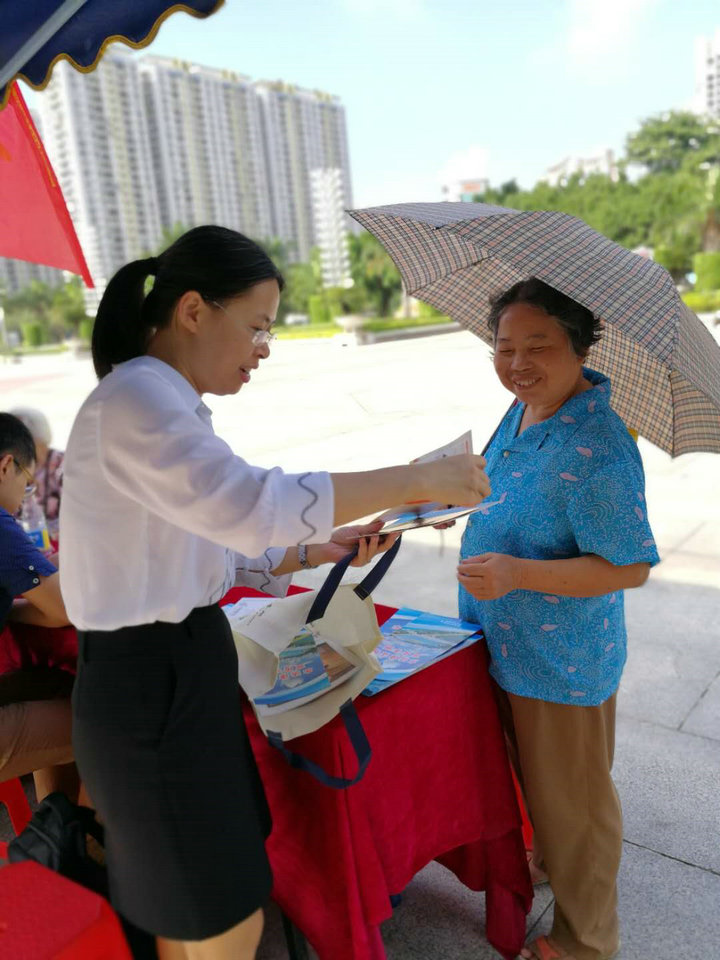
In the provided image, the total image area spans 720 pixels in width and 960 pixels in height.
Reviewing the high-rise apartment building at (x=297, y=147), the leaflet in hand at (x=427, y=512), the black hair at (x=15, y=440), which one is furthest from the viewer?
the high-rise apartment building at (x=297, y=147)

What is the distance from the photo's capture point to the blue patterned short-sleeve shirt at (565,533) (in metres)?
1.56

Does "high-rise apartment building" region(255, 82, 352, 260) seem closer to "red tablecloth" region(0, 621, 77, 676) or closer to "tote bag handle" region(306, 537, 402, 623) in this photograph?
"red tablecloth" region(0, 621, 77, 676)

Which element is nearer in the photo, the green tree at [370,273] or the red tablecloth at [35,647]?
the red tablecloth at [35,647]

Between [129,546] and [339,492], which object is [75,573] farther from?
[339,492]

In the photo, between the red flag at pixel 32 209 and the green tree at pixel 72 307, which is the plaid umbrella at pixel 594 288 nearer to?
the red flag at pixel 32 209

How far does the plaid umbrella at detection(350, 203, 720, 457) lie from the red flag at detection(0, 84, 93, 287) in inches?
31.5

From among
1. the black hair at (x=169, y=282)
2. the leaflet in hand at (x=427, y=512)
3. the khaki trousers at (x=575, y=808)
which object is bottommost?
the khaki trousers at (x=575, y=808)

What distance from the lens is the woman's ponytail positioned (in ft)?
4.12

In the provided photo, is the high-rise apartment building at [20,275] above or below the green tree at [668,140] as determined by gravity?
below

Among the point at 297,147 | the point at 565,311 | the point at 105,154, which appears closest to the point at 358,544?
the point at 565,311

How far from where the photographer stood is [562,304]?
1636 millimetres

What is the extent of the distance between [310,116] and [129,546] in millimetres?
85221

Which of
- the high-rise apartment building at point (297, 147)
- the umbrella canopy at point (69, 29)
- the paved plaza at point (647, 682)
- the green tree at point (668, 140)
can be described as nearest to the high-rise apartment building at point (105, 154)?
the high-rise apartment building at point (297, 147)

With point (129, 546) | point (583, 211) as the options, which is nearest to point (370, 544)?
Result: point (129, 546)
